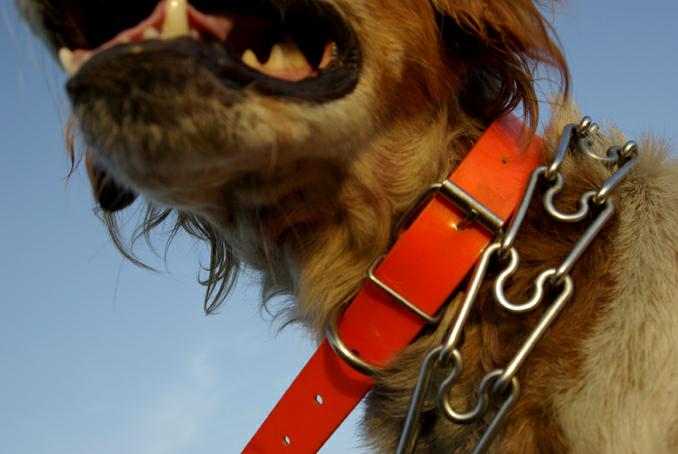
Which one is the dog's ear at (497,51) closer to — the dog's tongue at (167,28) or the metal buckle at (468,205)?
the metal buckle at (468,205)

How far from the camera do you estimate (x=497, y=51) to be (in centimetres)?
255

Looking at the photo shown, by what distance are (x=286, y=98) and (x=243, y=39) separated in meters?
0.33

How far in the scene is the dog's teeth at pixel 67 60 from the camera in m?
2.14

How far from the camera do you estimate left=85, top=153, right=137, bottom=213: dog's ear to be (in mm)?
2736

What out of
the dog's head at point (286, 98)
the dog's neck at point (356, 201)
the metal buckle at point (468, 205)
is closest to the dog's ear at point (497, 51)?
the dog's head at point (286, 98)

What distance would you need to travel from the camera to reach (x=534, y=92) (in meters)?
2.58

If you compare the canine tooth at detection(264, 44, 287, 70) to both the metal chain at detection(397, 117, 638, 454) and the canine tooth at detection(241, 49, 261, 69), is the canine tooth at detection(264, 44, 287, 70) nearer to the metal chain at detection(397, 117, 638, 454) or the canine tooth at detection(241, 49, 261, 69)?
the canine tooth at detection(241, 49, 261, 69)

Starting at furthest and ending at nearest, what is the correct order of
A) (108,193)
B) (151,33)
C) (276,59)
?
(108,193), (276,59), (151,33)

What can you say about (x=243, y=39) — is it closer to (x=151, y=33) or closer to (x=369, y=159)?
(x=151, y=33)

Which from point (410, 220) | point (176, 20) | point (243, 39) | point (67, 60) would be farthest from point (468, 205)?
point (67, 60)

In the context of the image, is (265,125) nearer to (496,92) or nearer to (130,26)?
(130,26)

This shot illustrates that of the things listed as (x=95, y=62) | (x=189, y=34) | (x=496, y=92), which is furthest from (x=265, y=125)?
(x=496, y=92)

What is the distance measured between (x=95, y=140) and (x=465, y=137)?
1.16 metres

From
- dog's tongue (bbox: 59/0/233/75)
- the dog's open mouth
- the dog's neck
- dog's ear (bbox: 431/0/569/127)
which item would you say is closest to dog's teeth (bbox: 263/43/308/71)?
the dog's open mouth
